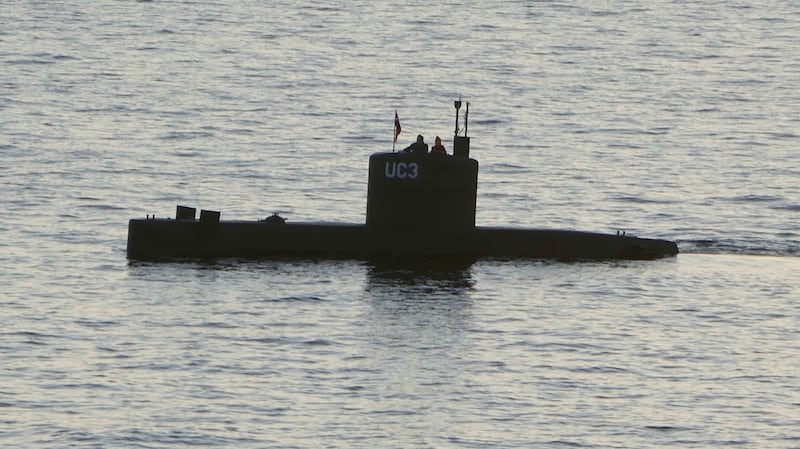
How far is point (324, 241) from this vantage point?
49844 millimetres

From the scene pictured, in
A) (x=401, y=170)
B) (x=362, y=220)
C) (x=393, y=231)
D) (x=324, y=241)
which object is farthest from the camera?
(x=362, y=220)

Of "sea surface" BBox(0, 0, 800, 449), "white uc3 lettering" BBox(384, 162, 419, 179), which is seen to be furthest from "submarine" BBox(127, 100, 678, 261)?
"sea surface" BBox(0, 0, 800, 449)

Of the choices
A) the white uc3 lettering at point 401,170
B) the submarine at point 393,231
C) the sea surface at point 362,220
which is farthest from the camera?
the submarine at point 393,231

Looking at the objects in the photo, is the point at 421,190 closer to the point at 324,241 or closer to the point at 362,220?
the point at 324,241

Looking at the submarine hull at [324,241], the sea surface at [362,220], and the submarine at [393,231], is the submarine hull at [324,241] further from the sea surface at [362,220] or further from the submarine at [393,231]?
A: the sea surface at [362,220]

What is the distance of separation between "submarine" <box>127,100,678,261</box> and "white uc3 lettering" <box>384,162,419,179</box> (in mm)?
25

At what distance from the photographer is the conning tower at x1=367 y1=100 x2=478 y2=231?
49.1m

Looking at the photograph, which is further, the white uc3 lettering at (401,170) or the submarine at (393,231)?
the submarine at (393,231)

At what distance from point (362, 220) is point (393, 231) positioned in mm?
13701

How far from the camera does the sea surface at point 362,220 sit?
114ft

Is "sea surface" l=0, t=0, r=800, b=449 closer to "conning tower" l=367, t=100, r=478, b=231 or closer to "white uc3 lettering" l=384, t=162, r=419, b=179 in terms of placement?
"conning tower" l=367, t=100, r=478, b=231

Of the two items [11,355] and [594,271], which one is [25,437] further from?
[594,271]

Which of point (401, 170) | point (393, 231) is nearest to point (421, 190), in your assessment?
point (401, 170)

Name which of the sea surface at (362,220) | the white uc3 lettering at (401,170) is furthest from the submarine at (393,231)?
the sea surface at (362,220)
